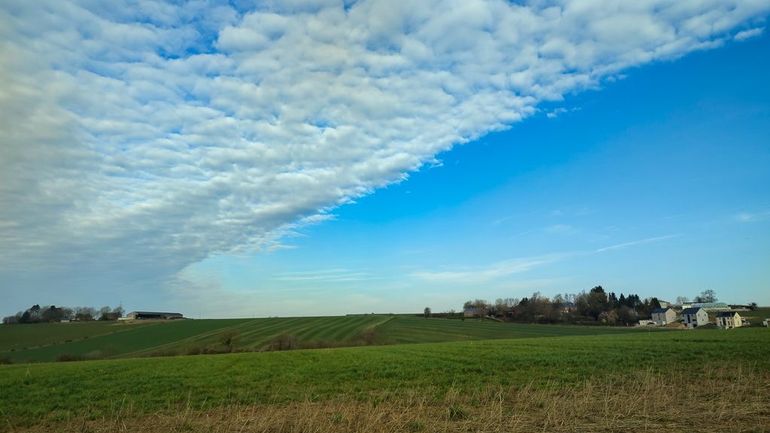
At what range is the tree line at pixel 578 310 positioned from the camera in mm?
136500

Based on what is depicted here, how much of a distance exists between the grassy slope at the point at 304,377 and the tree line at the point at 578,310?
359 ft

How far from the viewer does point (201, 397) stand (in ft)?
72.7

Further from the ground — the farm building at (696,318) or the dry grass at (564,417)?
the dry grass at (564,417)

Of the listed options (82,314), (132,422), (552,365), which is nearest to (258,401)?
(132,422)

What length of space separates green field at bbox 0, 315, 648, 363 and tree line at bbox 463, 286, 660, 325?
35597 millimetres

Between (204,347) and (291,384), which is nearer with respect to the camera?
(291,384)

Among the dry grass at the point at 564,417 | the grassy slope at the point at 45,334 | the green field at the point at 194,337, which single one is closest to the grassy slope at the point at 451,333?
the green field at the point at 194,337

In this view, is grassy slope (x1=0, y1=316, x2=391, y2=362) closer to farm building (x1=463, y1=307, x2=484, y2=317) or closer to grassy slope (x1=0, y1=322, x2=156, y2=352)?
grassy slope (x1=0, y1=322, x2=156, y2=352)

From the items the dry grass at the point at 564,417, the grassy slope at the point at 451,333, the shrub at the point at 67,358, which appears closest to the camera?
the dry grass at the point at 564,417

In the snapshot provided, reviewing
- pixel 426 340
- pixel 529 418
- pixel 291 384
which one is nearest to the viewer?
pixel 529 418

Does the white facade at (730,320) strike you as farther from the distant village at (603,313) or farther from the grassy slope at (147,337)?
the grassy slope at (147,337)

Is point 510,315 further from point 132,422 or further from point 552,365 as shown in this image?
point 132,422

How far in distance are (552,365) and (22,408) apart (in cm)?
2607

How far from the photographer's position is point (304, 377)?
27.4 metres
